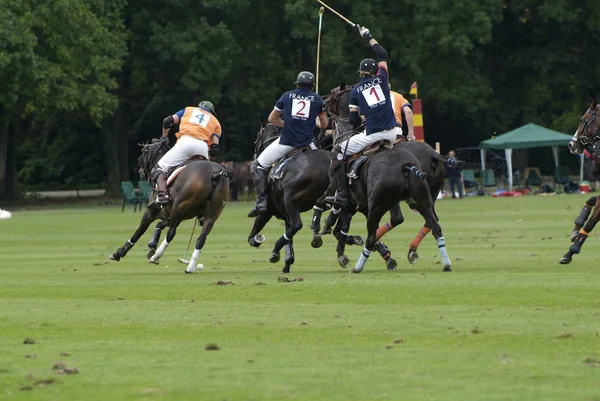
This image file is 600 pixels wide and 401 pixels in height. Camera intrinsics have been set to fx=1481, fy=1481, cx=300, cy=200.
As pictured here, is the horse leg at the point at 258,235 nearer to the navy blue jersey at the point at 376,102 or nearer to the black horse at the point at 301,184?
the black horse at the point at 301,184

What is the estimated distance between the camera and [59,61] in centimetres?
5681

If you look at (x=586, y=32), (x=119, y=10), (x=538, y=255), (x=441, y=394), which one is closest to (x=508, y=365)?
(x=441, y=394)

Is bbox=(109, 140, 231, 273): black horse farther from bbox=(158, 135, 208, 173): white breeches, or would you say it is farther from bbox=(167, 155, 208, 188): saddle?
bbox=(158, 135, 208, 173): white breeches

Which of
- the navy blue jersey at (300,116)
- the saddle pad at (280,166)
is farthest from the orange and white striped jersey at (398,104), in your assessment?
the saddle pad at (280,166)

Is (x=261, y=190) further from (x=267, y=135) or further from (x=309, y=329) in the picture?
(x=309, y=329)

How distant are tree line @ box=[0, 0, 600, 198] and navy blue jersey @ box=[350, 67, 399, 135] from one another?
3642 centimetres

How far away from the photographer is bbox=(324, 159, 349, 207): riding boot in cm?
1833

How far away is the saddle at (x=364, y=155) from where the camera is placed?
18062 millimetres

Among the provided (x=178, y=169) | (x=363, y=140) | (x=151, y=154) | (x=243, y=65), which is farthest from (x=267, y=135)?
(x=243, y=65)

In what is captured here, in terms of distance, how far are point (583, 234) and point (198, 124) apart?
5.76 metres

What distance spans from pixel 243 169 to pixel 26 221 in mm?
16882

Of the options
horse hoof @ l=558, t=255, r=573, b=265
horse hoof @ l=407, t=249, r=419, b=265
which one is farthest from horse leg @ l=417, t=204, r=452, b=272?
horse hoof @ l=558, t=255, r=573, b=265

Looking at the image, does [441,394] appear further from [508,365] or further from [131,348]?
[131,348]

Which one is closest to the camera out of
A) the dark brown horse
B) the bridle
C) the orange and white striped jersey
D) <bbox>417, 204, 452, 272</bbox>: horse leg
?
<bbox>417, 204, 452, 272</bbox>: horse leg
